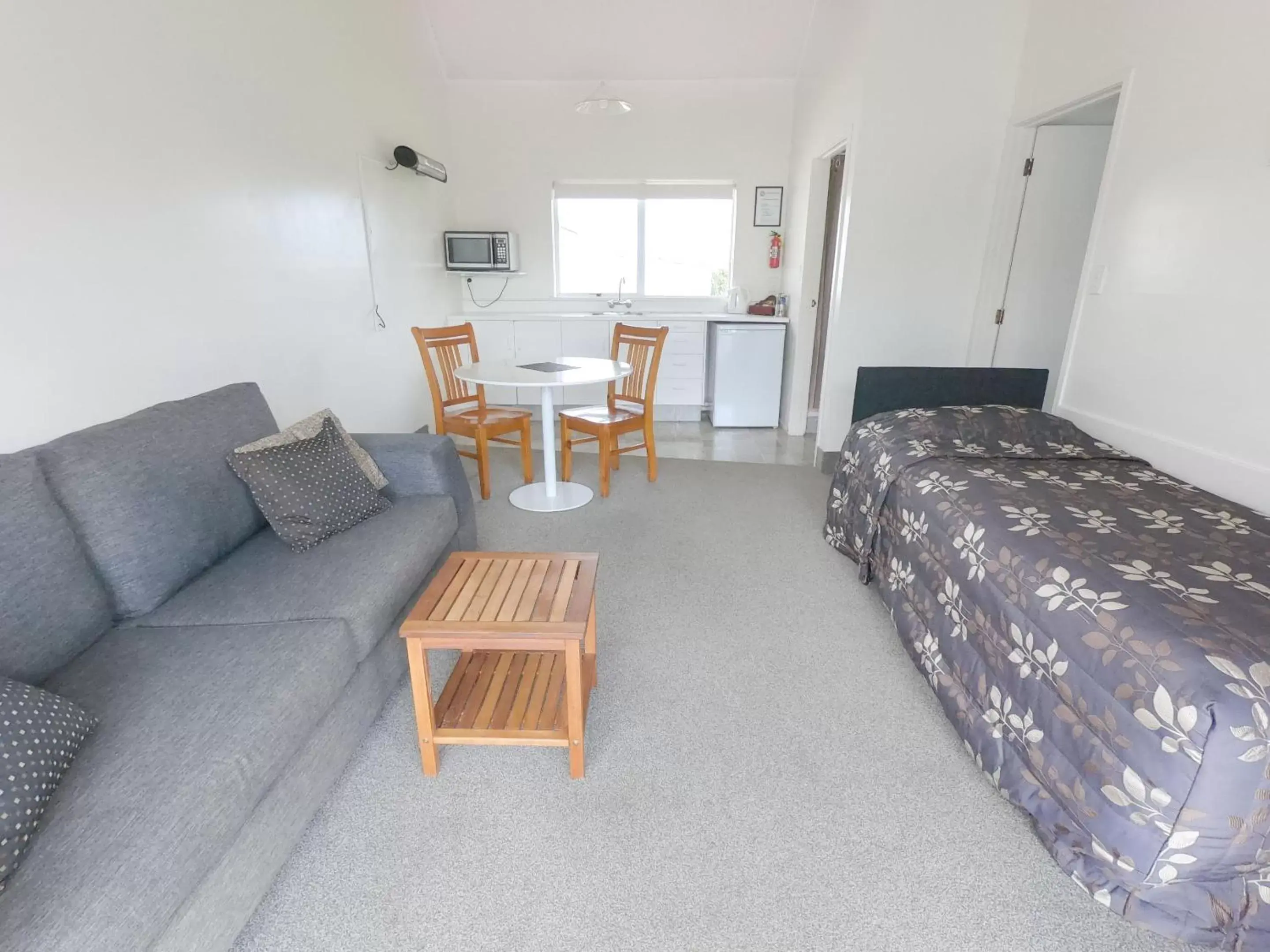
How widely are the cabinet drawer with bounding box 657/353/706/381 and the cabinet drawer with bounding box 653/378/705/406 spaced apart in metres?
0.03

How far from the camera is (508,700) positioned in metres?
1.69

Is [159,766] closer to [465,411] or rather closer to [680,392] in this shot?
[465,411]

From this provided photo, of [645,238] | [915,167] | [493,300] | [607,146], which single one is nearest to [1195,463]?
[915,167]

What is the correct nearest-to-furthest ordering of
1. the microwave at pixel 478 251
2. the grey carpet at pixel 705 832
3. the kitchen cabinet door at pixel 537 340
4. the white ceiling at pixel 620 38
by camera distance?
the grey carpet at pixel 705 832, the white ceiling at pixel 620 38, the microwave at pixel 478 251, the kitchen cabinet door at pixel 537 340

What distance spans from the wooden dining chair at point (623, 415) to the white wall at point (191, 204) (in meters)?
1.25

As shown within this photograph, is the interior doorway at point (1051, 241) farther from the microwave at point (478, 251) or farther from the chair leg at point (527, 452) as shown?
the microwave at point (478, 251)

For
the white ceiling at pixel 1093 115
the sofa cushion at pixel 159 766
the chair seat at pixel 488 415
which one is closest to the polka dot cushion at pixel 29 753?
the sofa cushion at pixel 159 766

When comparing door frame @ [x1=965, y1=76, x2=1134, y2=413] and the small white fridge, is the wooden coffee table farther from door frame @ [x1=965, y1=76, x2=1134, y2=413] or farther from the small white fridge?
the small white fridge

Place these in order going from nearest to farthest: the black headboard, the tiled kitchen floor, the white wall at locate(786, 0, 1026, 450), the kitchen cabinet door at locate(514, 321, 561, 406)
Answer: the black headboard → the white wall at locate(786, 0, 1026, 450) → the tiled kitchen floor → the kitchen cabinet door at locate(514, 321, 561, 406)

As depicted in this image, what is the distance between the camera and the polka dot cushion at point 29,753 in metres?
0.91

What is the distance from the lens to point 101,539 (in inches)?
59.4

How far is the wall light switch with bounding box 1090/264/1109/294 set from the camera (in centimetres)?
253

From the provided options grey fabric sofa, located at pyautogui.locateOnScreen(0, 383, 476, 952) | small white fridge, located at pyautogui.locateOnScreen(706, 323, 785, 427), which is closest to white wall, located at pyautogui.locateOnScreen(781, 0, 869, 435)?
small white fridge, located at pyautogui.locateOnScreen(706, 323, 785, 427)

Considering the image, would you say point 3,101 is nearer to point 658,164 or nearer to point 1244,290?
point 1244,290
